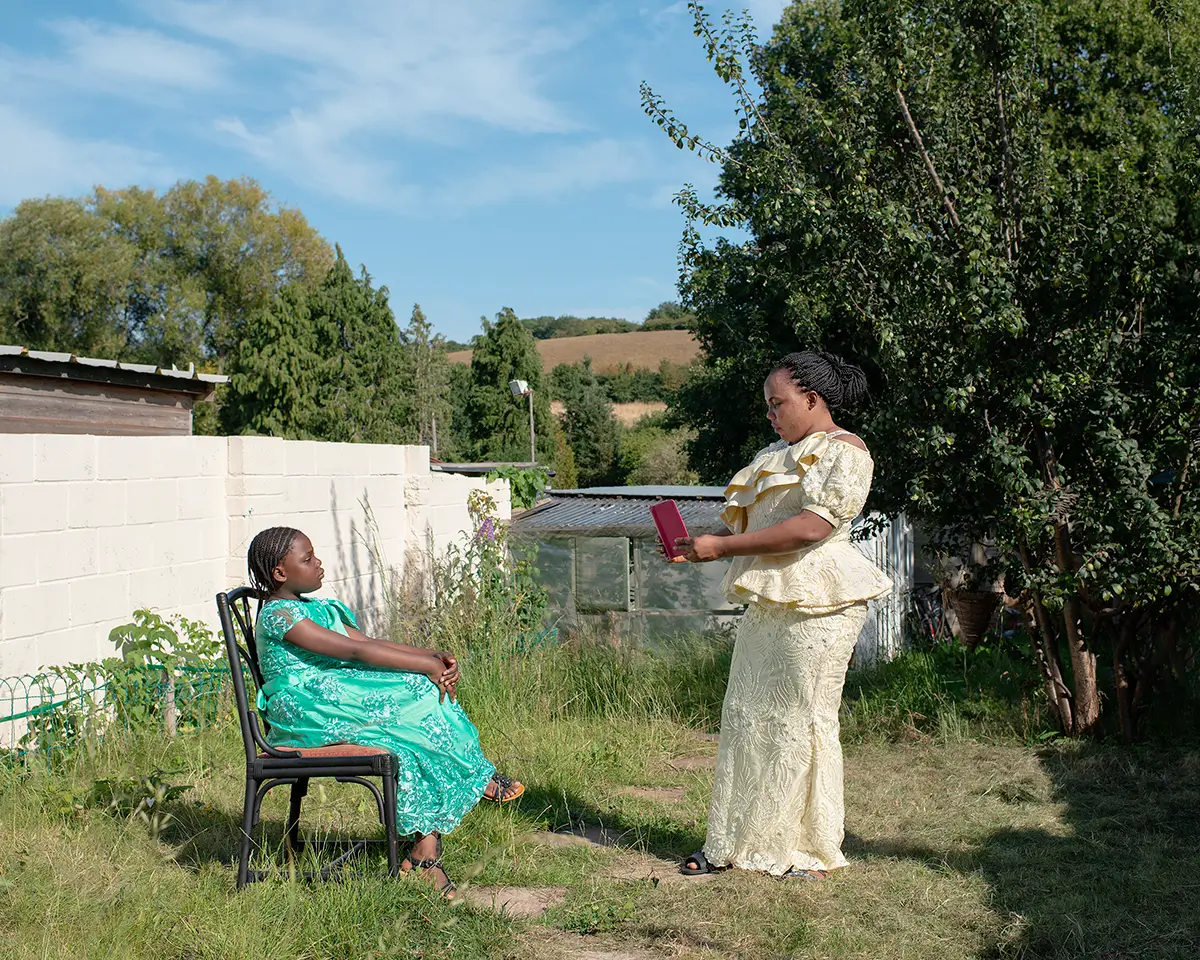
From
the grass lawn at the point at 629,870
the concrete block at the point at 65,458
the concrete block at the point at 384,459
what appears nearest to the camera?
the grass lawn at the point at 629,870

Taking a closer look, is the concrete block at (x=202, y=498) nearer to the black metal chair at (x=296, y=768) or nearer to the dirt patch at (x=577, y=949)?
the black metal chair at (x=296, y=768)

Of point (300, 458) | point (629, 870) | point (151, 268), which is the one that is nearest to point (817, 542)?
point (629, 870)

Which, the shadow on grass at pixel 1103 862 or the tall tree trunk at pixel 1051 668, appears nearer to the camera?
the shadow on grass at pixel 1103 862

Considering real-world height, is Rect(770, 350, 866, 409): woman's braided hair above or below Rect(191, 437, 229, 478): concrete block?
above

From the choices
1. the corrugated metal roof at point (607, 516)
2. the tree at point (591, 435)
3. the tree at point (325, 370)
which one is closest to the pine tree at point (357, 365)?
the tree at point (325, 370)

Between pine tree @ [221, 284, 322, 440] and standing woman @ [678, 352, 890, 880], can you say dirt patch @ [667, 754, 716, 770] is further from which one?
pine tree @ [221, 284, 322, 440]

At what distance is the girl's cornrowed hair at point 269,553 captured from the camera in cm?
367

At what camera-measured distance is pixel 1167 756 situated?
18.1 ft

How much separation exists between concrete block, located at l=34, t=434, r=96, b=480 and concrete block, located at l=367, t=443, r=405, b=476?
2661mm

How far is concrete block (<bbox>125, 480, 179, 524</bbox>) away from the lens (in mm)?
6008

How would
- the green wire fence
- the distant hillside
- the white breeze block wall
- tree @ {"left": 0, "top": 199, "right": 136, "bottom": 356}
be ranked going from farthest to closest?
the distant hillside
tree @ {"left": 0, "top": 199, "right": 136, "bottom": 356}
the white breeze block wall
the green wire fence

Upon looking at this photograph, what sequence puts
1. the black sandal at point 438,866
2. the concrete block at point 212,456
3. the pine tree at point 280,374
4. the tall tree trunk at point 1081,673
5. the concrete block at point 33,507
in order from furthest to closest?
Result: the pine tree at point 280,374, the concrete block at point 212,456, the tall tree trunk at point 1081,673, the concrete block at point 33,507, the black sandal at point 438,866

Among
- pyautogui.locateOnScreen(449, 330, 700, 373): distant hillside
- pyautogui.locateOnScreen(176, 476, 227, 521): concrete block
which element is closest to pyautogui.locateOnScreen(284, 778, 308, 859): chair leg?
pyautogui.locateOnScreen(176, 476, 227, 521): concrete block

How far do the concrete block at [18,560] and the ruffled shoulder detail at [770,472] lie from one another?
334 centimetres
